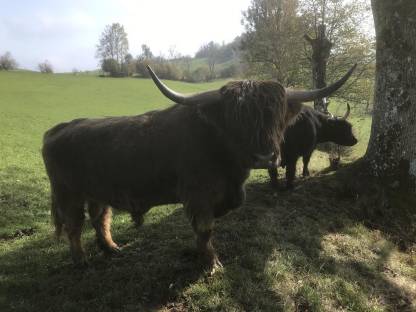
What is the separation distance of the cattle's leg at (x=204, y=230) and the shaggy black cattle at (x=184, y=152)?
0.01 metres

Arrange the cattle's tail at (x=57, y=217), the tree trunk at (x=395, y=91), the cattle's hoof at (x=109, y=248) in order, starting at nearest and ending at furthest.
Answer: the cattle's tail at (x=57, y=217) → the cattle's hoof at (x=109, y=248) → the tree trunk at (x=395, y=91)

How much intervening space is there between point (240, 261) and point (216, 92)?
2.07m

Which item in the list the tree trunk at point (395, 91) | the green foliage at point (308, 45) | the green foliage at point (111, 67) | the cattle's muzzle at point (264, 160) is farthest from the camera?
the green foliage at point (111, 67)

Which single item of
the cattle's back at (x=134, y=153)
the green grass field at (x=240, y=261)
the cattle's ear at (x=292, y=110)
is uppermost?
the cattle's ear at (x=292, y=110)

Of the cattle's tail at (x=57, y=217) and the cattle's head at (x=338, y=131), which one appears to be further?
the cattle's head at (x=338, y=131)

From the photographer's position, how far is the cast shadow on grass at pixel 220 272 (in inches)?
171

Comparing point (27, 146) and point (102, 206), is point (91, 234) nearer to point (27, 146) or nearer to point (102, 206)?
point (102, 206)

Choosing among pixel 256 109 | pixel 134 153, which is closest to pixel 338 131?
pixel 256 109

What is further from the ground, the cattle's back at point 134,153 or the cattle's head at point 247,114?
the cattle's head at point 247,114

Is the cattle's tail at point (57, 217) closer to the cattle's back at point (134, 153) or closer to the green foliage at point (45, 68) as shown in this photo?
the cattle's back at point (134, 153)

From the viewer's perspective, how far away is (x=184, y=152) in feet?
14.3

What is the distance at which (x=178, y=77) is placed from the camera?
2539 inches

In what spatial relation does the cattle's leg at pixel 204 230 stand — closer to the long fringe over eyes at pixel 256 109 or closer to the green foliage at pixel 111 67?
the long fringe over eyes at pixel 256 109

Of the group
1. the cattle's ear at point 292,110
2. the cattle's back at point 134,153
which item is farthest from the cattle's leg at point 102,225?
the cattle's ear at point 292,110
